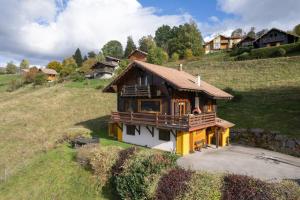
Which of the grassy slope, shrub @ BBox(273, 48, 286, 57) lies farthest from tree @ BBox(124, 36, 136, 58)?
shrub @ BBox(273, 48, 286, 57)

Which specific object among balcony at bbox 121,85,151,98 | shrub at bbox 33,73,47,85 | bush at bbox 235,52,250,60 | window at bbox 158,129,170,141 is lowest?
window at bbox 158,129,170,141

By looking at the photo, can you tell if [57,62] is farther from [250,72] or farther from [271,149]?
[271,149]

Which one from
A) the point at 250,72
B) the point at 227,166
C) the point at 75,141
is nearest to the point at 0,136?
the point at 75,141

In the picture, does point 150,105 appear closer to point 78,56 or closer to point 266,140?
point 266,140

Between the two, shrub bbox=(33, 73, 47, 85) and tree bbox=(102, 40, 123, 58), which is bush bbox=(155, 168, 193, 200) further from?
tree bbox=(102, 40, 123, 58)

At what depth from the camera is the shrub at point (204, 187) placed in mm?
13047

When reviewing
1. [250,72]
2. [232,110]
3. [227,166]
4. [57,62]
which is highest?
[57,62]

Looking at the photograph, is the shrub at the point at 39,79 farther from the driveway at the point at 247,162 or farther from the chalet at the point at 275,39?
the driveway at the point at 247,162

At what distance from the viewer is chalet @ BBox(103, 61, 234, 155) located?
21564mm

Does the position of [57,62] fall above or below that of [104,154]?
above

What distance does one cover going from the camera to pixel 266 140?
80.4 ft

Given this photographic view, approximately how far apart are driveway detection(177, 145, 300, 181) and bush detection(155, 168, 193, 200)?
0.97 meters

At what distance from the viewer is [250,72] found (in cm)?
5062

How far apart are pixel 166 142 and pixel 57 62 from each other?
93554 mm
